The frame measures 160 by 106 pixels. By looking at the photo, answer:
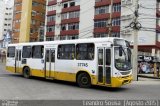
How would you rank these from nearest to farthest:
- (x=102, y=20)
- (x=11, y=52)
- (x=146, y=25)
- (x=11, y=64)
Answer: (x=11, y=64), (x=11, y=52), (x=146, y=25), (x=102, y=20)

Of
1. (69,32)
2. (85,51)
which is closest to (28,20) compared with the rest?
(69,32)

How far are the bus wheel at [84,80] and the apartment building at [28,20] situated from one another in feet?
204

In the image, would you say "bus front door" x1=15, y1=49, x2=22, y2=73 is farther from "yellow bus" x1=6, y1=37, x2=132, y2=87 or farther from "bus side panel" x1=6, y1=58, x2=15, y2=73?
"yellow bus" x1=6, y1=37, x2=132, y2=87

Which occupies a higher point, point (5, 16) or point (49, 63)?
point (5, 16)

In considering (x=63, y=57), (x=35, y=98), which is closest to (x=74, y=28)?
(x=63, y=57)

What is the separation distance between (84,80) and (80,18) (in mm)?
45595

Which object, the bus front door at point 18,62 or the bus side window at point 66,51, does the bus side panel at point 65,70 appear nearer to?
the bus side window at point 66,51

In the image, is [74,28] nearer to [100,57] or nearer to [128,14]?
[128,14]

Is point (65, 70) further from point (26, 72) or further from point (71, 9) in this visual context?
point (71, 9)

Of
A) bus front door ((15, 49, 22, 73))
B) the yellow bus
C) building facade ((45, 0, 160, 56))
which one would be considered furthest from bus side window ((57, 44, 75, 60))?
building facade ((45, 0, 160, 56))

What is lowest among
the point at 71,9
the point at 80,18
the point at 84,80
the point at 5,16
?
the point at 84,80

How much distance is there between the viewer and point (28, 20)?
256ft

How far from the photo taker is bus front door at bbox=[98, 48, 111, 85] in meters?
14.3

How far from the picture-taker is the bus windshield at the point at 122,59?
14.4 meters
